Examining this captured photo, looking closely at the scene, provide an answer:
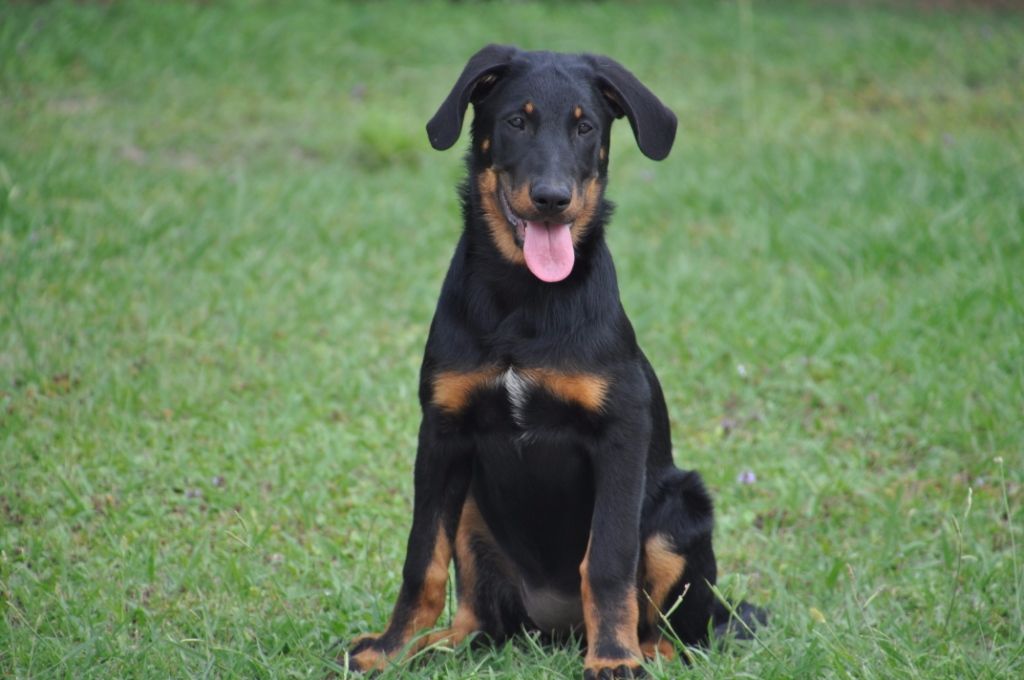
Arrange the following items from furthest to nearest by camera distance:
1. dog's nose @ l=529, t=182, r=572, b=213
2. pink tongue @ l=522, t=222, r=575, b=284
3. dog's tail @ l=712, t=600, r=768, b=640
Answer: dog's tail @ l=712, t=600, r=768, b=640
pink tongue @ l=522, t=222, r=575, b=284
dog's nose @ l=529, t=182, r=572, b=213

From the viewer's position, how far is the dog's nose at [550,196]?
3.07 metres

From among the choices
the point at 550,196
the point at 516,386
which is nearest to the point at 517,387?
the point at 516,386

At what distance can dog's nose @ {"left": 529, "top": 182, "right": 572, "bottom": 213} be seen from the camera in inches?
121

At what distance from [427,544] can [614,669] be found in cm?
60


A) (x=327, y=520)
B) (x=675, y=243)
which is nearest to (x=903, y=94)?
(x=675, y=243)

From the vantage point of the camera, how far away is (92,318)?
5.53 m

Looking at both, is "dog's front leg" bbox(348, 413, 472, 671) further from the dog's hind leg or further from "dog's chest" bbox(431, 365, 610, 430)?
the dog's hind leg

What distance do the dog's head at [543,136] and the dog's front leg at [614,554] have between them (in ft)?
1.62

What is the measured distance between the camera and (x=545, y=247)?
3.21m

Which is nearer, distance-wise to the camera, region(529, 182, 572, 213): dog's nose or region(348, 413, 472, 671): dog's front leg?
region(529, 182, 572, 213): dog's nose

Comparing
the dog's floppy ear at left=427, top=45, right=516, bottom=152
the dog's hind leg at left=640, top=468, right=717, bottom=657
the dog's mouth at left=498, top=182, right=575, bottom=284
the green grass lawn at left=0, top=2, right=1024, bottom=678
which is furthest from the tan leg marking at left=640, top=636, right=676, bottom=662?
the dog's floppy ear at left=427, top=45, right=516, bottom=152

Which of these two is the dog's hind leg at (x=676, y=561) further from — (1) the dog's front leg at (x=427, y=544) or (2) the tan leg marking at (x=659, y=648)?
(1) the dog's front leg at (x=427, y=544)

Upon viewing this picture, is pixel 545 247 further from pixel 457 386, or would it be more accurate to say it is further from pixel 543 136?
pixel 457 386

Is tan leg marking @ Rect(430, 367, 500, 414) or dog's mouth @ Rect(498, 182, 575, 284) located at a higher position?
dog's mouth @ Rect(498, 182, 575, 284)
